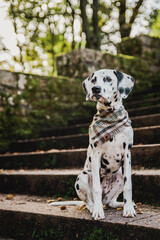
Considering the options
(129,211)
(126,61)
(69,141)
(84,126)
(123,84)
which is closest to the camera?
(129,211)

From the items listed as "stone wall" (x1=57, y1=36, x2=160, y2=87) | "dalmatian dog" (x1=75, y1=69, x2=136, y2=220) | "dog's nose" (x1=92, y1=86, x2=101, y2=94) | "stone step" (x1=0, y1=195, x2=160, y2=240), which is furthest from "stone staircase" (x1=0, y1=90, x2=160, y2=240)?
"stone wall" (x1=57, y1=36, x2=160, y2=87)

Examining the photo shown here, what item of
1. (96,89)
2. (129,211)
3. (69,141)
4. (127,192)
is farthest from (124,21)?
(129,211)

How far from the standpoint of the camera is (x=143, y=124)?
5.18m

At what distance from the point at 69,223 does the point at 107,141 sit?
0.89 metres

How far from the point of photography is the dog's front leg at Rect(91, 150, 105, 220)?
2.59m

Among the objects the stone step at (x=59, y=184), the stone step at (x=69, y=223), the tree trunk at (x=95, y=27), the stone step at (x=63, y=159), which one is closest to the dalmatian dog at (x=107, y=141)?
the stone step at (x=69, y=223)

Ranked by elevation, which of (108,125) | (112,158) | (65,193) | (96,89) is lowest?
(65,193)

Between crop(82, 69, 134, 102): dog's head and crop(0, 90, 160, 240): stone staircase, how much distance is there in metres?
1.04

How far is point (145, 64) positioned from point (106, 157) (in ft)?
21.9

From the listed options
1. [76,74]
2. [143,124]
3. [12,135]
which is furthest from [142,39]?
[12,135]

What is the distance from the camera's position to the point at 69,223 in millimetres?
2740

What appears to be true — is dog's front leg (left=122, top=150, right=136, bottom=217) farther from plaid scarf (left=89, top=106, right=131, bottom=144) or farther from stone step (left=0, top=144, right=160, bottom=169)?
stone step (left=0, top=144, right=160, bottom=169)

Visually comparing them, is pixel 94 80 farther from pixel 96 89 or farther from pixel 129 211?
pixel 129 211

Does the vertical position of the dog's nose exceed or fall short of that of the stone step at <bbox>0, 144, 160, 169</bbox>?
it exceeds it
